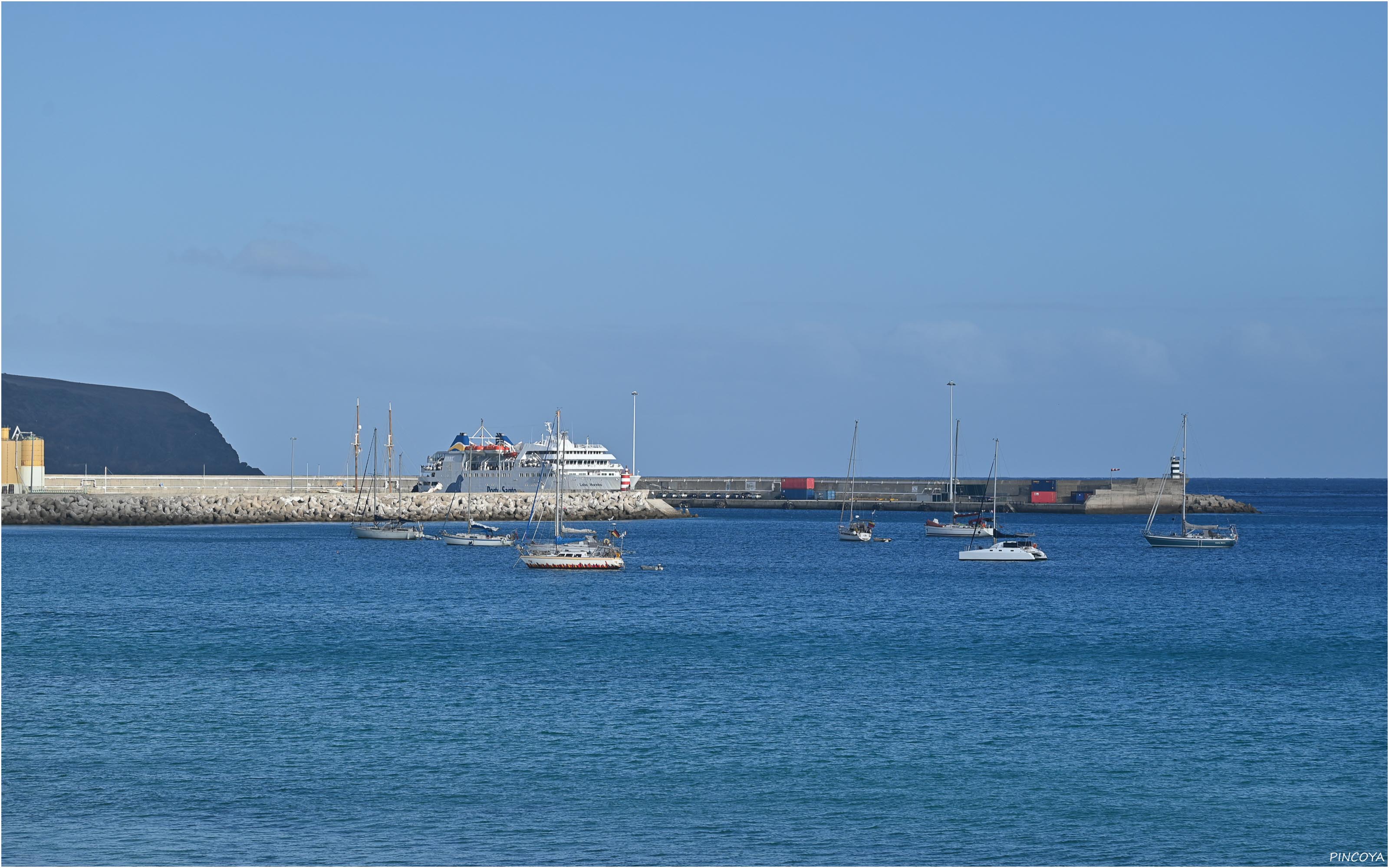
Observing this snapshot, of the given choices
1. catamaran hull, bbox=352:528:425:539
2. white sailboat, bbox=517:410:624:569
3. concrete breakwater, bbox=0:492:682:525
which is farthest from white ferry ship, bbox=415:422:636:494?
white sailboat, bbox=517:410:624:569

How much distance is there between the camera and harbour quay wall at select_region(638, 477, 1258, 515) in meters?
118

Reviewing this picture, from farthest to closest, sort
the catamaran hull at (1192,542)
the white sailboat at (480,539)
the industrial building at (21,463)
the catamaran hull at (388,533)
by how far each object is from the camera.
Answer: the industrial building at (21,463) < the catamaran hull at (388,533) < the catamaran hull at (1192,542) < the white sailboat at (480,539)

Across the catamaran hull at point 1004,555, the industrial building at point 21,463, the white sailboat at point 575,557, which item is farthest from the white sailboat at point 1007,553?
the industrial building at point 21,463

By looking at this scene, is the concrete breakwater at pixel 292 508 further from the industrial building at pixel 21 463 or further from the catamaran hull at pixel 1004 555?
the catamaran hull at pixel 1004 555

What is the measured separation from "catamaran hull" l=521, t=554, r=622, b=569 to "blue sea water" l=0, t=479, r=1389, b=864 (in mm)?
3956

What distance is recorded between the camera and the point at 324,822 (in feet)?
56.1

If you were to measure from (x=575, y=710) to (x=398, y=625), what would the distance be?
13.0 meters

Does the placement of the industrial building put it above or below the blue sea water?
above

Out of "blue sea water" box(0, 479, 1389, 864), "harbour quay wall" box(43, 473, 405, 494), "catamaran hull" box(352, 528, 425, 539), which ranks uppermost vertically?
"harbour quay wall" box(43, 473, 405, 494)

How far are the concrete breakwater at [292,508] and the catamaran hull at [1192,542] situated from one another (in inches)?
1476

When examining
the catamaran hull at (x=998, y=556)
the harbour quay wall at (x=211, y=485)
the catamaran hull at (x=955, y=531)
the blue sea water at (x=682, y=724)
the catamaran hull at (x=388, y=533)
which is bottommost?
the blue sea water at (x=682, y=724)

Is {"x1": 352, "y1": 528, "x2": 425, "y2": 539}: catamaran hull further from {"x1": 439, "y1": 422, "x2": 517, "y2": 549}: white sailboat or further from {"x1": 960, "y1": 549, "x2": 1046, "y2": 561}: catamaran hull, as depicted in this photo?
{"x1": 960, "y1": 549, "x2": 1046, "y2": 561}: catamaran hull

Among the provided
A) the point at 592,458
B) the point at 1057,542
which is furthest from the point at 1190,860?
the point at 592,458

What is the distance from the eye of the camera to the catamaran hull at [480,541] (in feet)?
223
